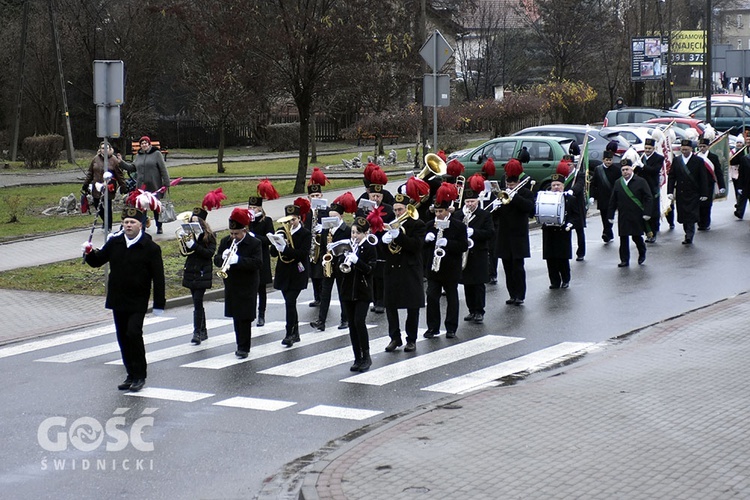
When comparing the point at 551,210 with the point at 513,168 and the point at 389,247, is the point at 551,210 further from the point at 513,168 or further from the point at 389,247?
the point at 389,247

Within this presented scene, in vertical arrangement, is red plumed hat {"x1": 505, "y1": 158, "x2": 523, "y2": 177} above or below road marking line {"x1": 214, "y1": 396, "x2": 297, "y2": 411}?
above

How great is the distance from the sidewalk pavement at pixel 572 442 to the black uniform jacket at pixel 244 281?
3.03 meters

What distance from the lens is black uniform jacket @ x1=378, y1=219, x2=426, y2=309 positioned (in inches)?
511

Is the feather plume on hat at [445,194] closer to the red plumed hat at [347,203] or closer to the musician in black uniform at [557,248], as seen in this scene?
the red plumed hat at [347,203]

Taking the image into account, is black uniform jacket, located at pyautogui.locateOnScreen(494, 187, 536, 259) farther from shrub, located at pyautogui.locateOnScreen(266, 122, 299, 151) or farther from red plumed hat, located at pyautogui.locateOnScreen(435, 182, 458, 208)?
shrub, located at pyautogui.locateOnScreen(266, 122, 299, 151)

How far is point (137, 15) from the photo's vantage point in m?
51.1

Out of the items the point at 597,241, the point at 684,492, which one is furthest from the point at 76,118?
the point at 684,492

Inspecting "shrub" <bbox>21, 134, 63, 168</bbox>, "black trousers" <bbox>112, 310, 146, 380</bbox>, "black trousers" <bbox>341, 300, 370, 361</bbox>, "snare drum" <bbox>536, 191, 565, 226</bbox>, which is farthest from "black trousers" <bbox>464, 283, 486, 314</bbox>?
"shrub" <bbox>21, 134, 63, 168</bbox>

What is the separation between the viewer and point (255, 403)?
1079 centimetres

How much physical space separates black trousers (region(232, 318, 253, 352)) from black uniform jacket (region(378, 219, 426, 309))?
5.10 ft

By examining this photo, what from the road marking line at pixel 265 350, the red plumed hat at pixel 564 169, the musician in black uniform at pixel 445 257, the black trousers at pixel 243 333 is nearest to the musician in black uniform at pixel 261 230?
the road marking line at pixel 265 350

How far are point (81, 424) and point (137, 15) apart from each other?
43327mm

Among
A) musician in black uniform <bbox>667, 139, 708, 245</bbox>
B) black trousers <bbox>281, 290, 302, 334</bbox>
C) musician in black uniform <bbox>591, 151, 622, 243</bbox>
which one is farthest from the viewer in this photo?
musician in black uniform <bbox>667, 139, 708, 245</bbox>

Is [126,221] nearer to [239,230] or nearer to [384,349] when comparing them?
[239,230]
